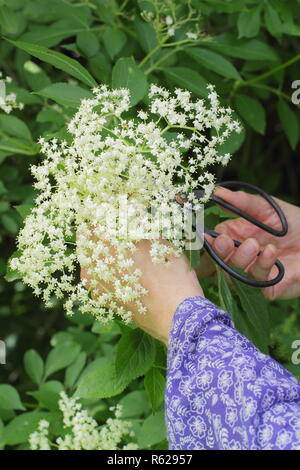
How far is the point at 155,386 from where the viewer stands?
1431 mm

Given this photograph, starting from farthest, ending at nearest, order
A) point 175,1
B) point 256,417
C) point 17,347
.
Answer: point 17,347
point 175,1
point 256,417

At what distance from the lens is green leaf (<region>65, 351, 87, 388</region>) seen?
1876 millimetres

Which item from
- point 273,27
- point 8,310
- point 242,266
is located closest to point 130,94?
point 242,266

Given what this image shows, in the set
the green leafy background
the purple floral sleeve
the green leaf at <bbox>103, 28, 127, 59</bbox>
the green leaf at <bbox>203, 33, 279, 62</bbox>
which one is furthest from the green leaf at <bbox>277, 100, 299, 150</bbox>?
the purple floral sleeve

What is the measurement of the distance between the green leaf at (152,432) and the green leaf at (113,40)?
91 centimetres

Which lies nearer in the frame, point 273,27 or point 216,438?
point 216,438

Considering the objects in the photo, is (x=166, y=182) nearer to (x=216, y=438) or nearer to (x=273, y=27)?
(x=216, y=438)

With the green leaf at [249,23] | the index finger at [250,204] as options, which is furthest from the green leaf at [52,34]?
the index finger at [250,204]

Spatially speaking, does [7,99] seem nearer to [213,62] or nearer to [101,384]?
[213,62]

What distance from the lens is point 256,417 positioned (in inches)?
39.9

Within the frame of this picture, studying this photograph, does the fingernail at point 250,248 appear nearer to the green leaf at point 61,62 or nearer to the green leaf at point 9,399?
the green leaf at point 61,62

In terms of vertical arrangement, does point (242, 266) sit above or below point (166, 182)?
below

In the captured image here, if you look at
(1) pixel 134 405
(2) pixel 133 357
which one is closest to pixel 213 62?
(2) pixel 133 357

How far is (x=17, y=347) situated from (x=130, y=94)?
68.8 inches
